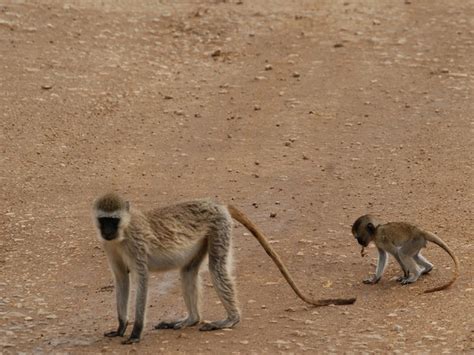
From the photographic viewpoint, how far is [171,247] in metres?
9.84

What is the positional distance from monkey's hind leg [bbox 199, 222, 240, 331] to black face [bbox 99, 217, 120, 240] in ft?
3.51

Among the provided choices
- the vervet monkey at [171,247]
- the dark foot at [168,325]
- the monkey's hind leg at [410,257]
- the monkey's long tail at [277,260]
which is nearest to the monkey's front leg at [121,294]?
the vervet monkey at [171,247]

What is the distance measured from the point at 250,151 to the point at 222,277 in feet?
20.2

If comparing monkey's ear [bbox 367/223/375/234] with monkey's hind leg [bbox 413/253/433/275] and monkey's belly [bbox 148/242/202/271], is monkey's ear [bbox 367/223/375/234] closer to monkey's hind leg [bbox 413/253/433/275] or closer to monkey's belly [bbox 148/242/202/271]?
monkey's hind leg [bbox 413/253/433/275]

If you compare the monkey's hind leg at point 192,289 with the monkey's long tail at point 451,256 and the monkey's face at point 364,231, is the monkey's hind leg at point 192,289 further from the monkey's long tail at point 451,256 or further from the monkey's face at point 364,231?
the monkey's long tail at point 451,256

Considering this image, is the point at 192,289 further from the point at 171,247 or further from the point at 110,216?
the point at 110,216

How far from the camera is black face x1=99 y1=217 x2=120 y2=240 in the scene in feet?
30.7

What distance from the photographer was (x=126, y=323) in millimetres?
9805

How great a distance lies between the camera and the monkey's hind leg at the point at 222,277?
10.0 metres

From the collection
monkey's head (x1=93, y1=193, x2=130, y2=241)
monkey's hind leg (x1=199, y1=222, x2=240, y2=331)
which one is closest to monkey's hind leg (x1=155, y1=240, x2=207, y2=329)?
monkey's hind leg (x1=199, y1=222, x2=240, y2=331)

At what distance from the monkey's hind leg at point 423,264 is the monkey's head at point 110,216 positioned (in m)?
3.53

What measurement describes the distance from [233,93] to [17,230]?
6.19m

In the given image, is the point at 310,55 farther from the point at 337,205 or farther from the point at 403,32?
the point at 337,205

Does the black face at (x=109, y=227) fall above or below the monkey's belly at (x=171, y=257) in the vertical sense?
above
